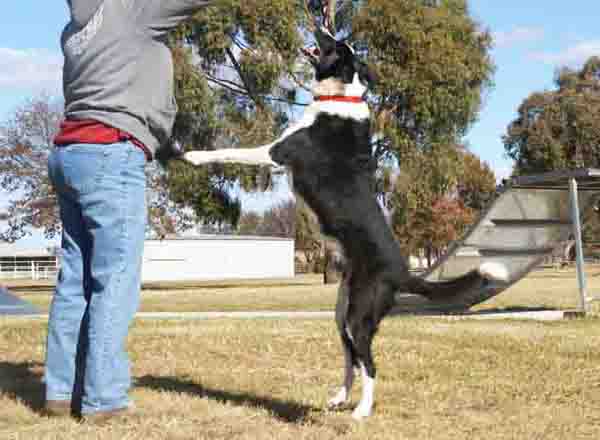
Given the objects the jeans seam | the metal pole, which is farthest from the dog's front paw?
the metal pole

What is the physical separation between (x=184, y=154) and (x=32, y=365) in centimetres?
251

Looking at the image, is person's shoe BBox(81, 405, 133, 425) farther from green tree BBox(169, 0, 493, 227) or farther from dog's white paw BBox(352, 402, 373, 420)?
green tree BBox(169, 0, 493, 227)

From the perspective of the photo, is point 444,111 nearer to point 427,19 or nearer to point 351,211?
point 427,19

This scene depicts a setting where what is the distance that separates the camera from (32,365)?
→ 19.3 ft

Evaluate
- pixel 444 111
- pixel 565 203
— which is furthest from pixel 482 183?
pixel 565 203

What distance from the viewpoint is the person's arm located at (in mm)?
3877

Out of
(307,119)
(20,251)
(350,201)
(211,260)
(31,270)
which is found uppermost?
(20,251)

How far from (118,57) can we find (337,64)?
1262 millimetres

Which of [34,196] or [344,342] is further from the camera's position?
[34,196]

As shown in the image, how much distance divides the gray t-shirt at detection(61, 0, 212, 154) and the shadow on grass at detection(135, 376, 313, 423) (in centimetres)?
165

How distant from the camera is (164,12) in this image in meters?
3.94

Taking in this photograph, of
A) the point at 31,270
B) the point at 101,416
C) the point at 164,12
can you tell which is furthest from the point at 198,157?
the point at 31,270

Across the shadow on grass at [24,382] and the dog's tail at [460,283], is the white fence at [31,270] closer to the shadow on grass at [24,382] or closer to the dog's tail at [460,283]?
the shadow on grass at [24,382]

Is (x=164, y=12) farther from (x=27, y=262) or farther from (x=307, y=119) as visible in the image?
(x=27, y=262)
